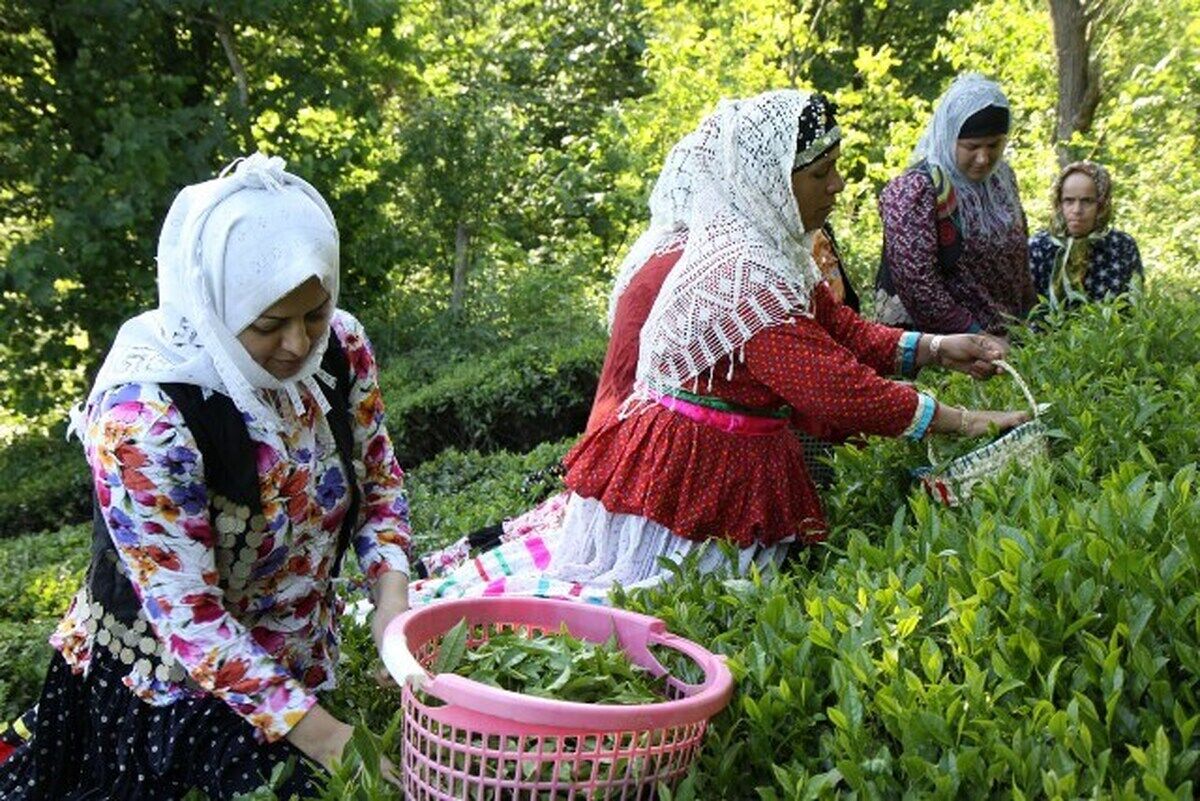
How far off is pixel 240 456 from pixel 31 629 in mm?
2981

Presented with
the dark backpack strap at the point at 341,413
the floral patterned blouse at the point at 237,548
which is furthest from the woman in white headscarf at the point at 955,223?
the dark backpack strap at the point at 341,413

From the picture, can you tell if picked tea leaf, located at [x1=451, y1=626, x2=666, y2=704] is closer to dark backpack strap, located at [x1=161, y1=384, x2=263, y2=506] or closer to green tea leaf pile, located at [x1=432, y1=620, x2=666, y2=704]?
green tea leaf pile, located at [x1=432, y1=620, x2=666, y2=704]

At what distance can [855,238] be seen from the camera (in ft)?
37.7

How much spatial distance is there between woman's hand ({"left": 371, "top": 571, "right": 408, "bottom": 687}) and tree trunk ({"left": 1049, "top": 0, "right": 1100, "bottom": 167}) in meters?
8.03

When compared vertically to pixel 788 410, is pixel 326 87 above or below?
above

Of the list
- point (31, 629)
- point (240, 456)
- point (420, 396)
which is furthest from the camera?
point (420, 396)

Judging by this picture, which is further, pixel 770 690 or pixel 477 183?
pixel 477 183

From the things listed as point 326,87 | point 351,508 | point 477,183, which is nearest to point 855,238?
point 477,183

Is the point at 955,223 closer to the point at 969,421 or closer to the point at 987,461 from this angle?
the point at 969,421

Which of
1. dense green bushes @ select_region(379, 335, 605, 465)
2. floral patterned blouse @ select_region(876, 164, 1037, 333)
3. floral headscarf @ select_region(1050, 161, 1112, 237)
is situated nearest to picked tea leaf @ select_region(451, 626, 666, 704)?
floral patterned blouse @ select_region(876, 164, 1037, 333)

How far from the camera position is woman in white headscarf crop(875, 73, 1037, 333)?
462 centimetres

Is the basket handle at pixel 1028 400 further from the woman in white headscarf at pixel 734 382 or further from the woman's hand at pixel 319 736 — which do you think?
the woman's hand at pixel 319 736

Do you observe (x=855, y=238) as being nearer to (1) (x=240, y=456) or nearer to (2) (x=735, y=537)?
(2) (x=735, y=537)

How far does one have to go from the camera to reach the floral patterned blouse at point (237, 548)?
2.14m
